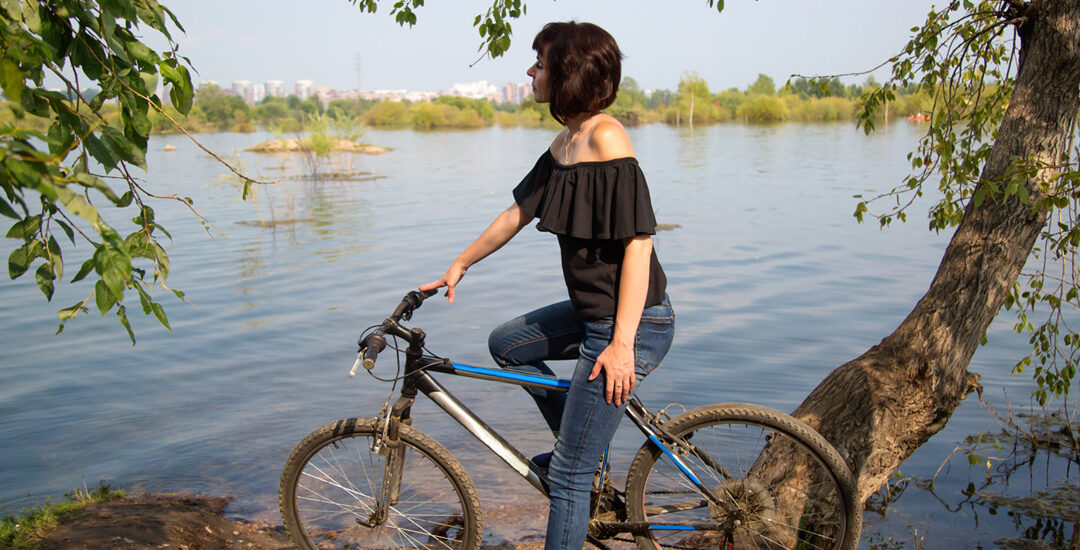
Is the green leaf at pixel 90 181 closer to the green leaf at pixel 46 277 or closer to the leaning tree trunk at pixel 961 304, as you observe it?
the green leaf at pixel 46 277

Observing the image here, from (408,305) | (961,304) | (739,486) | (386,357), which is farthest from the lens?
(386,357)

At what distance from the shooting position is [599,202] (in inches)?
103

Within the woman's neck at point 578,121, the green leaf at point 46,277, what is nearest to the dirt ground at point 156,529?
the green leaf at point 46,277

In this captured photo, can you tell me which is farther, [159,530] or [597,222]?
[159,530]

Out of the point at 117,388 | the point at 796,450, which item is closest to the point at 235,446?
the point at 117,388

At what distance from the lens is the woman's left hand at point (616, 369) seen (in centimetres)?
265

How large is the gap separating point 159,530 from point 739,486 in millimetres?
2702

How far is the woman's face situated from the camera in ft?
8.79

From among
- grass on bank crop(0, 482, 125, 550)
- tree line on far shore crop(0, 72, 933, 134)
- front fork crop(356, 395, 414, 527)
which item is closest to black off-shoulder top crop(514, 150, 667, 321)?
front fork crop(356, 395, 414, 527)

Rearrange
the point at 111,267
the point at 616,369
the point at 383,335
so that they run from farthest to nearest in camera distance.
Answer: the point at 383,335
the point at 616,369
the point at 111,267

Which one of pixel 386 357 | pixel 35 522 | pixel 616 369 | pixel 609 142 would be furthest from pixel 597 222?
pixel 386 357

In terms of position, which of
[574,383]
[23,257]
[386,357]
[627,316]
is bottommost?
[386,357]

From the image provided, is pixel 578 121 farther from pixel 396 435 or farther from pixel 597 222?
pixel 396 435

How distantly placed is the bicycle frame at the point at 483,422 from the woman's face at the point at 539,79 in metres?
0.95
